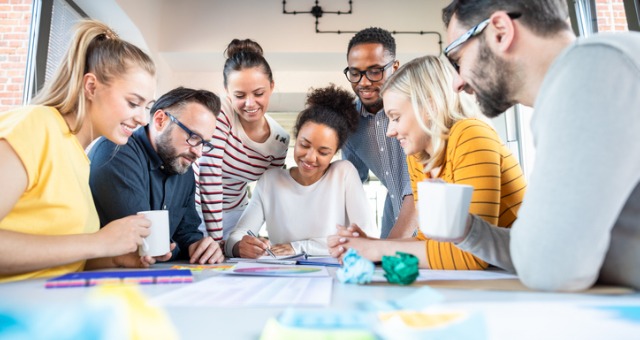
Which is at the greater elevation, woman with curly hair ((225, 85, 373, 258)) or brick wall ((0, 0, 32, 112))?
brick wall ((0, 0, 32, 112))

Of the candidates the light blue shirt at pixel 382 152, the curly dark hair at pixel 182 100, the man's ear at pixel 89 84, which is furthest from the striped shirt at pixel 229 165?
the man's ear at pixel 89 84

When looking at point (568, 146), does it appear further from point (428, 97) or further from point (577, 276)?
point (428, 97)

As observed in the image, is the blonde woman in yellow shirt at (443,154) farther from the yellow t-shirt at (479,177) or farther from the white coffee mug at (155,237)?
the white coffee mug at (155,237)

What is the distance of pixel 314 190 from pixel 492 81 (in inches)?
48.3

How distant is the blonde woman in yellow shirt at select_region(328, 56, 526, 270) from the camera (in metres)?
1.04

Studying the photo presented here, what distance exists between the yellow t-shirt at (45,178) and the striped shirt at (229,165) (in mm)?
780

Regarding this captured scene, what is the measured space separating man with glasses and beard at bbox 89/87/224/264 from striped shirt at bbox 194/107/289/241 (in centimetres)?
11

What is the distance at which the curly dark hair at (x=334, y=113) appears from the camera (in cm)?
199

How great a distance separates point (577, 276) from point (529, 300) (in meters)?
0.09

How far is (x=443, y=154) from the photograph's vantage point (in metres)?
1.24

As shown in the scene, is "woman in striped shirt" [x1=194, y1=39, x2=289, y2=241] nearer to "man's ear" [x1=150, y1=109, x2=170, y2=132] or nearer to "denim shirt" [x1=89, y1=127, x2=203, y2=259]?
"denim shirt" [x1=89, y1=127, x2=203, y2=259]

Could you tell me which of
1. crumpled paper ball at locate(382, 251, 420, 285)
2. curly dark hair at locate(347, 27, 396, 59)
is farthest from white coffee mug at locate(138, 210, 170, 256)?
curly dark hair at locate(347, 27, 396, 59)

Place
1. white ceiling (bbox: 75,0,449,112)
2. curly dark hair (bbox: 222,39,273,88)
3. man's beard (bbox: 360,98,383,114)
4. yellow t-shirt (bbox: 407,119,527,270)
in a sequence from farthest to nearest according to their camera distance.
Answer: white ceiling (bbox: 75,0,449,112), man's beard (bbox: 360,98,383,114), curly dark hair (bbox: 222,39,273,88), yellow t-shirt (bbox: 407,119,527,270)

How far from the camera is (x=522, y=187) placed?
119 cm
